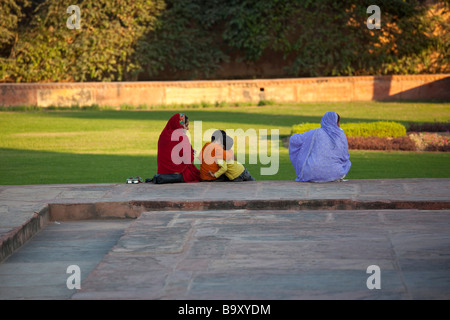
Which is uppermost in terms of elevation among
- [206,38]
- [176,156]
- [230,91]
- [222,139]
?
[206,38]

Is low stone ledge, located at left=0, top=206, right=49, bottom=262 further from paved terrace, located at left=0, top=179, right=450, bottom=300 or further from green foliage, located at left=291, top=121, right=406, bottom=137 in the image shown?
green foliage, located at left=291, top=121, right=406, bottom=137

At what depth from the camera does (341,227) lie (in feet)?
19.4

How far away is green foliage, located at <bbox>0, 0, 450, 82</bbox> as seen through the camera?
22641mm

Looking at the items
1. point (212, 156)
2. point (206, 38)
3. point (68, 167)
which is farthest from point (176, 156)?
point (206, 38)

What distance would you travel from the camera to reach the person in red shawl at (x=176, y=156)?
8.00 m

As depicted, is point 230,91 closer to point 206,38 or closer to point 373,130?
point 206,38

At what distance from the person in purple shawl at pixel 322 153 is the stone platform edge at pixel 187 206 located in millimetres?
1148

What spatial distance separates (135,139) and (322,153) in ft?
18.7

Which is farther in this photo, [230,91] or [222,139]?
[230,91]

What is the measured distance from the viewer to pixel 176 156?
8.06 m

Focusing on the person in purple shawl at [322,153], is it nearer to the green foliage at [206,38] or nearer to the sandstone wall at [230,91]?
the sandstone wall at [230,91]

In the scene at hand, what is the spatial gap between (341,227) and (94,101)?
1551 centimetres
